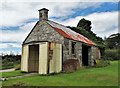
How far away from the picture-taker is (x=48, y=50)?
2128 cm

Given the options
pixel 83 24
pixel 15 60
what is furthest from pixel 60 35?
pixel 83 24

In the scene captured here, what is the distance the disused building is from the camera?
70.0ft

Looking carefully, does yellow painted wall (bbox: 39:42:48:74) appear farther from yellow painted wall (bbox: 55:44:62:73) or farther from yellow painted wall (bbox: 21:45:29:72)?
yellow painted wall (bbox: 21:45:29:72)

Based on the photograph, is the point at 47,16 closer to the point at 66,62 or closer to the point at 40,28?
the point at 40,28

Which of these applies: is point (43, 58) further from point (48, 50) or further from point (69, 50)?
point (69, 50)

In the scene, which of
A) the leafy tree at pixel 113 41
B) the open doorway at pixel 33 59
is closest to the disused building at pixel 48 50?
the open doorway at pixel 33 59

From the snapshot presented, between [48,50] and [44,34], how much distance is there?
15.2 feet

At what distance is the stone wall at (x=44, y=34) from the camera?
24228 mm

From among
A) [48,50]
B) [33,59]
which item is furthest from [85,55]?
[48,50]

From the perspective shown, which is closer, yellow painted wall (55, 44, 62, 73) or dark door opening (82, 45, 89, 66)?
yellow painted wall (55, 44, 62, 73)

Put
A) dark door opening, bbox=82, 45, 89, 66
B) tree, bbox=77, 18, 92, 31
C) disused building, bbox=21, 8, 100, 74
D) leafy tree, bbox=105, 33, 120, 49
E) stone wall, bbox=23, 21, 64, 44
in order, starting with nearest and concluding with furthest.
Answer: disused building, bbox=21, 8, 100, 74 < stone wall, bbox=23, 21, 64, 44 < dark door opening, bbox=82, 45, 89, 66 < tree, bbox=77, 18, 92, 31 < leafy tree, bbox=105, 33, 120, 49

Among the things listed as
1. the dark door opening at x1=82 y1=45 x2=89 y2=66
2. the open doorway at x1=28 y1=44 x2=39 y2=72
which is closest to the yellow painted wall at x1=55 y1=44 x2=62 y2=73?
the open doorway at x1=28 y1=44 x2=39 y2=72

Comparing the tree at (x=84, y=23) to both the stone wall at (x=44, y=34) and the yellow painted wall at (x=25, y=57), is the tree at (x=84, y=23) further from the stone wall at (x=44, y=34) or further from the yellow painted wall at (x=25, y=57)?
the yellow painted wall at (x=25, y=57)

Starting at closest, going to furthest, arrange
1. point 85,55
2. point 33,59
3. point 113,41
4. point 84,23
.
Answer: point 33,59 < point 85,55 < point 84,23 < point 113,41
